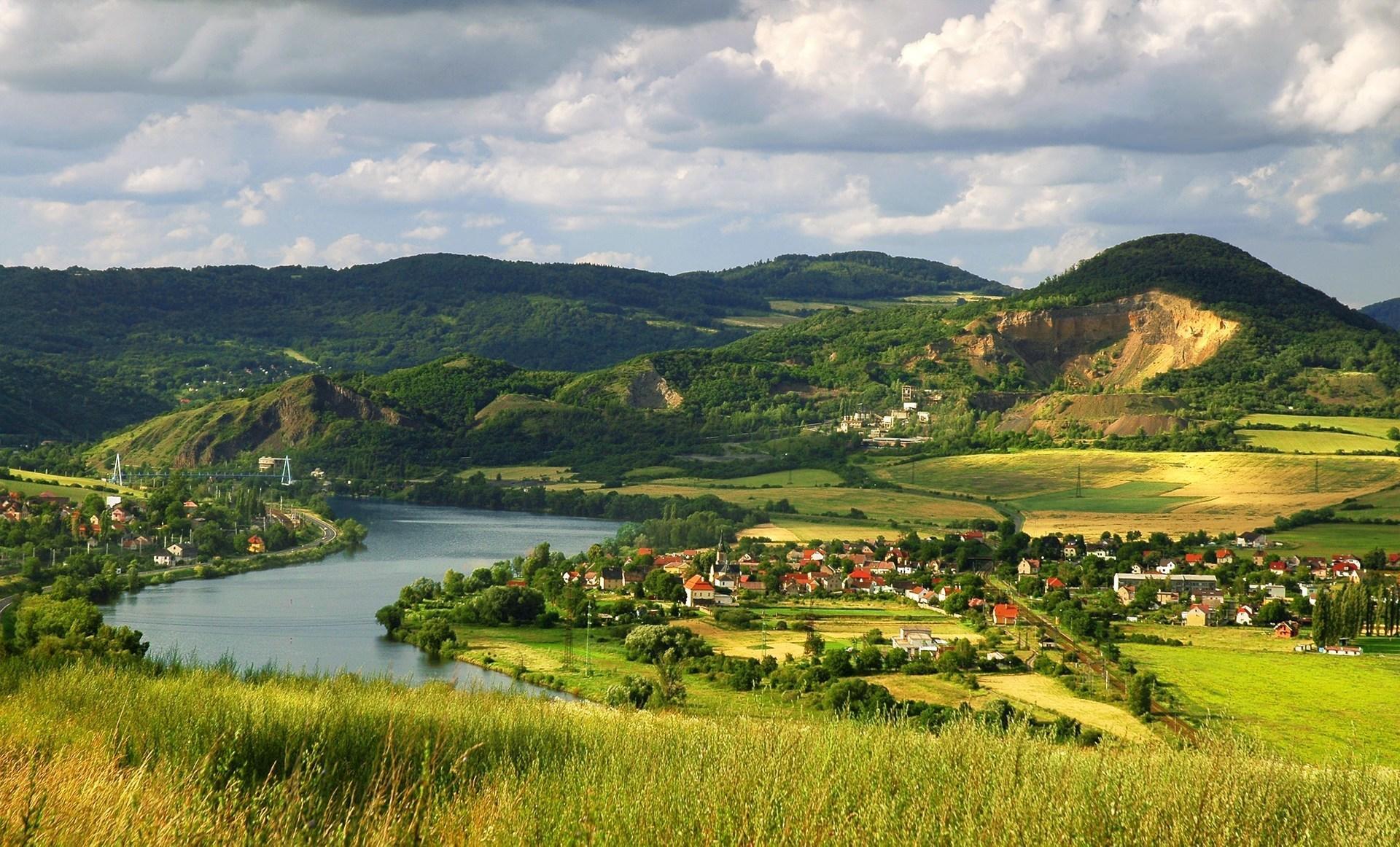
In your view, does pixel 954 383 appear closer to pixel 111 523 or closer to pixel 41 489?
pixel 41 489

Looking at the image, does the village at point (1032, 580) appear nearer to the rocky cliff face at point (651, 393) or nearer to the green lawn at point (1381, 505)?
the green lawn at point (1381, 505)

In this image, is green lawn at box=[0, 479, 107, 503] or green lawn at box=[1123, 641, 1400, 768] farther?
green lawn at box=[0, 479, 107, 503]

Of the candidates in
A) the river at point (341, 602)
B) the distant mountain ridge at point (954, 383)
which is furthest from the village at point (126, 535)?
the distant mountain ridge at point (954, 383)

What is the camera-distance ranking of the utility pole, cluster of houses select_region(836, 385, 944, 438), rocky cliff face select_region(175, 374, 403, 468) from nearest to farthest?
the utility pole → rocky cliff face select_region(175, 374, 403, 468) → cluster of houses select_region(836, 385, 944, 438)

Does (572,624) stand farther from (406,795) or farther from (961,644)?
(406,795)

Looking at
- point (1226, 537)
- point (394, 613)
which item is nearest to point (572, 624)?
point (394, 613)

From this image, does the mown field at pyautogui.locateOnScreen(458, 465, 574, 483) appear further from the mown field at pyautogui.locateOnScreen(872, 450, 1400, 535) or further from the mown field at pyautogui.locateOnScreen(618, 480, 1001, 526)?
the mown field at pyautogui.locateOnScreen(872, 450, 1400, 535)

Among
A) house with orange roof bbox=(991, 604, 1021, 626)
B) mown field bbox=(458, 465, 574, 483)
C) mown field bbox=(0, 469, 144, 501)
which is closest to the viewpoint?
house with orange roof bbox=(991, 604, 1021, 626)

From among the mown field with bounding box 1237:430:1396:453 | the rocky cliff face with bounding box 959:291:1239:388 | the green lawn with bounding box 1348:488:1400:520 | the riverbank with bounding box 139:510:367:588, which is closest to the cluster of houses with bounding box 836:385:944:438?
the rocky cliff face with bounding box 959:291:1239:388
